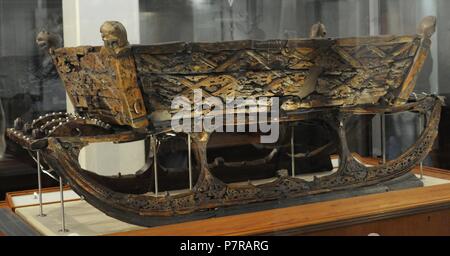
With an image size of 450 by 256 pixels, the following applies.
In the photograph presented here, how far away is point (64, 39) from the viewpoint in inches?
121

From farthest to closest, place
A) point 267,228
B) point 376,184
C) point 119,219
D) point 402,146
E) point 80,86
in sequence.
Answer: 1. point 402,146
2. point 376,184
3. point 80,86
4. point 119,219
5. point 267,228

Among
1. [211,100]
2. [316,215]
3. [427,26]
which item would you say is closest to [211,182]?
[211,100]

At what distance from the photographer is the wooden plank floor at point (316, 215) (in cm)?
252

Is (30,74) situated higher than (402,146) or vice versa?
(30,74)

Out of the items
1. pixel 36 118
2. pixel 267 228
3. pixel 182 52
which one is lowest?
pixel 267 228

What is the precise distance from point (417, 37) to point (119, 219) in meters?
1.41

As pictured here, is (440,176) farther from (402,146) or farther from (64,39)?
(64,39)

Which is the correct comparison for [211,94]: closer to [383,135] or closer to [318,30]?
[318,30]

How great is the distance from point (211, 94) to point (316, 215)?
0.59m

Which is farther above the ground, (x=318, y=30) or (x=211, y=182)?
(x=318, y=30)

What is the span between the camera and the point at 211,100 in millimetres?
2857

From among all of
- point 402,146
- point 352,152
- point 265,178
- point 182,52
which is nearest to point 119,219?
point 182,52

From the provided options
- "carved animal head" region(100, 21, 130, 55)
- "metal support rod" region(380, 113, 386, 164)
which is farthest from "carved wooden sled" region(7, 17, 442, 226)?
"metal support rod" region(380, 113, 386, 164)

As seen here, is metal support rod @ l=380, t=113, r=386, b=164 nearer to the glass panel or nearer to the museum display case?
the museum display case
